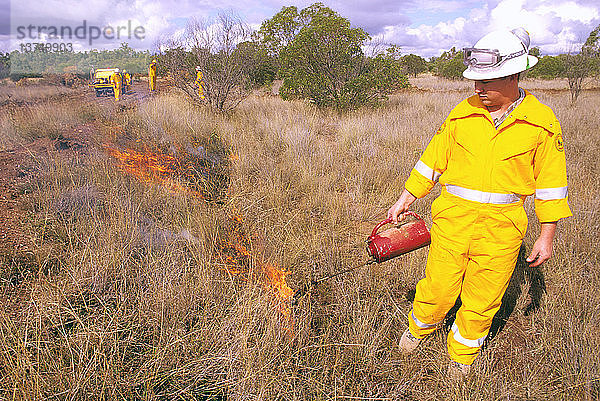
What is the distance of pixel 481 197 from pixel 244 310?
152 cm

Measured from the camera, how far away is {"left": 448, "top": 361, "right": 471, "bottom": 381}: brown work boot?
198 centimetres

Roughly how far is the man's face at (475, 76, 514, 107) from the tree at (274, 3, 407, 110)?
335 inches

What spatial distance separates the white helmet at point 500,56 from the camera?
167 centimetres

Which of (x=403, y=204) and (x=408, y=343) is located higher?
(x=403, y=204)

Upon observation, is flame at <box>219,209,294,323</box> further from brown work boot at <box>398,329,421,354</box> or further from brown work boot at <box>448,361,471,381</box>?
brown work boot at <box>448,361,471,381</box>

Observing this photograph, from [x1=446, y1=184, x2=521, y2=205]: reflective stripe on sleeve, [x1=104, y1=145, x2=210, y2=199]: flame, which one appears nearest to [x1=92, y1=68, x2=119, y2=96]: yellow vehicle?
[x1=104, y1=145, x2=210, y2=199]: flame

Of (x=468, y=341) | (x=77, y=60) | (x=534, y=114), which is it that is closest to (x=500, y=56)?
(x=534, y=114)

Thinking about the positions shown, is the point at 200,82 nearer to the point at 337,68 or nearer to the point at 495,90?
the point at 337,68

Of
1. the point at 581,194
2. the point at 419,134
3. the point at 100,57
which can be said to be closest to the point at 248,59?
the point at 419,134

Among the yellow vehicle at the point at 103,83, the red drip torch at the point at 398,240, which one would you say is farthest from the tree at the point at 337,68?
the yellow vehicle at the point at 103,83

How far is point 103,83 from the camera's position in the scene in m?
16.4

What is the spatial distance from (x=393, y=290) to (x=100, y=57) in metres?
104

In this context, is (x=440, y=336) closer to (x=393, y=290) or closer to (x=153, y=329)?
(x=393, y=290)

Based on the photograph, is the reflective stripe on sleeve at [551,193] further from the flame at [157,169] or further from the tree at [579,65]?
the tree at [579,65]
